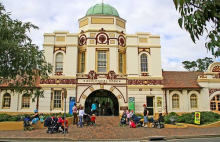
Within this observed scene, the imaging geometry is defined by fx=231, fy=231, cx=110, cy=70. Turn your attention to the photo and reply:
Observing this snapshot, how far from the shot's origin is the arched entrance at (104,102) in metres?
25.8

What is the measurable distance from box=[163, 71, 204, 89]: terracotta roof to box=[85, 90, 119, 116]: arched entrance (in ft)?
20.2

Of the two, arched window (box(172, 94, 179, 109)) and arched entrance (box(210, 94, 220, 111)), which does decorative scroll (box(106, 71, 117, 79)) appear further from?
arched entrance (box(210, 94, 220, 111))

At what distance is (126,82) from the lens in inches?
1006

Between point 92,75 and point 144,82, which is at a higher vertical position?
point 92,75

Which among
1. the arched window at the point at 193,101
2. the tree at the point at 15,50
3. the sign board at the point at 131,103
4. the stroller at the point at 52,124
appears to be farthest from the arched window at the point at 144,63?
the tree at the point at 15,50

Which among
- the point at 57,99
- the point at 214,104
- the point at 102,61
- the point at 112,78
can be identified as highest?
the point at 102,61

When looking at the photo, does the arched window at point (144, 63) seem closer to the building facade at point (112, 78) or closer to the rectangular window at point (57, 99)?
the building facade at point (112, 78)

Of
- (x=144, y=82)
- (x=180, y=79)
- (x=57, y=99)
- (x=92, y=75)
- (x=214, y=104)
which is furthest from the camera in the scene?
(x=180, y=79)

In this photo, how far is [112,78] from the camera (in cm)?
2545

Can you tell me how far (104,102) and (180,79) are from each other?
9280mm

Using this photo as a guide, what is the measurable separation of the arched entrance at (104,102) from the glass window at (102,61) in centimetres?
257

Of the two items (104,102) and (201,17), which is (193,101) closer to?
(104,102)

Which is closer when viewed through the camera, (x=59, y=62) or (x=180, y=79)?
(x=59, y=62)

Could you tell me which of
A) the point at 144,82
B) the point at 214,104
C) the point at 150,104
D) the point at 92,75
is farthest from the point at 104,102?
the point at 214,104
